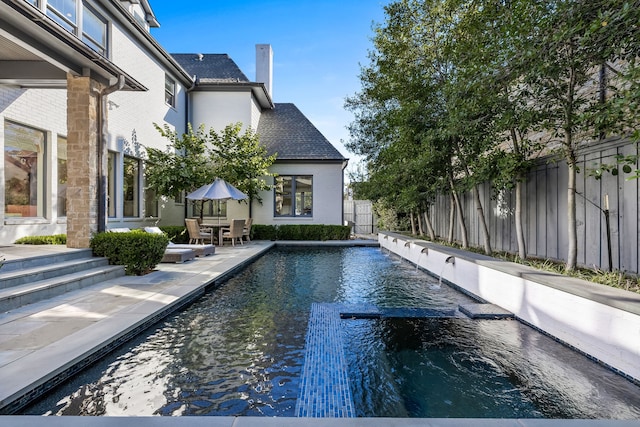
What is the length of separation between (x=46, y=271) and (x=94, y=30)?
7.54m

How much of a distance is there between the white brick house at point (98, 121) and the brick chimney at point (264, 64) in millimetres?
2499

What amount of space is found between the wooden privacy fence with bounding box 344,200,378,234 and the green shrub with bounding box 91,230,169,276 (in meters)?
14.8

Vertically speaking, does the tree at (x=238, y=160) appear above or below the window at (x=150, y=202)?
above

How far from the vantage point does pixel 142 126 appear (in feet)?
40.0

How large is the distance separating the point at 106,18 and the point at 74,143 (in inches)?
212

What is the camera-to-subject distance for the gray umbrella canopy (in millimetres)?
11977

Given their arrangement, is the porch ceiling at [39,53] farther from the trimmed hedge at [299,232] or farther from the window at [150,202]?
the trimmed hedge at [299,232]

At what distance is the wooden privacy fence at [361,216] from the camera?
21.1 meters

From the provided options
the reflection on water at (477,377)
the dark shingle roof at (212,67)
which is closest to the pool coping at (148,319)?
the reflection on water at (477,377)

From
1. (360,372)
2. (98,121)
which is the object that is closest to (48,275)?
(98,121)

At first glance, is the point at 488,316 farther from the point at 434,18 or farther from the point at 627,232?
the point at 434,18

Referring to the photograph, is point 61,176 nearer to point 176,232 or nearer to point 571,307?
point 176,232

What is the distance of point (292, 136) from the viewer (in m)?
18.1

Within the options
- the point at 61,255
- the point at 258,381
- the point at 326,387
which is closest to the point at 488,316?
the point at 326,387
